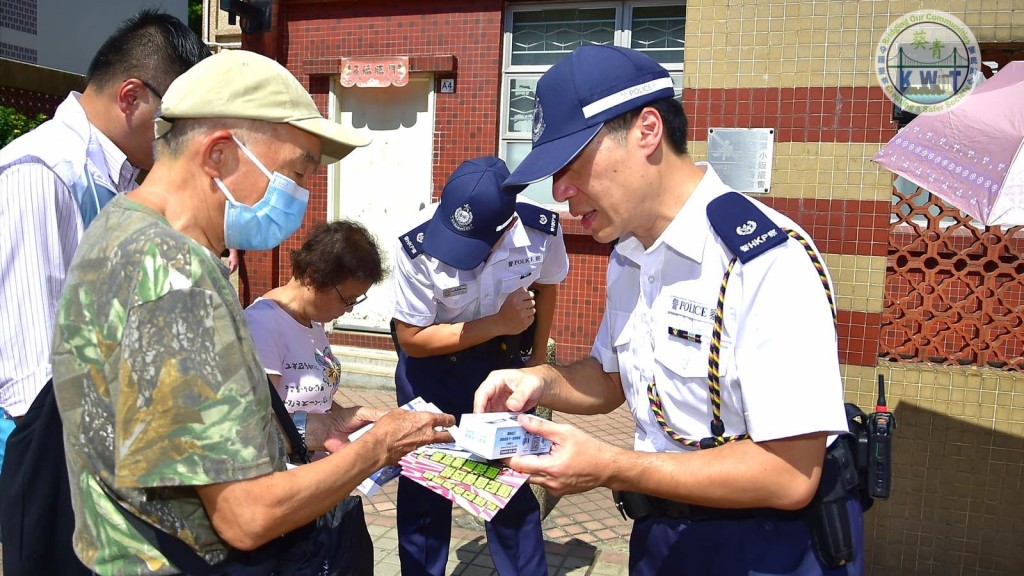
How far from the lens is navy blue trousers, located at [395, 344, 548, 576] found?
3.21 metres

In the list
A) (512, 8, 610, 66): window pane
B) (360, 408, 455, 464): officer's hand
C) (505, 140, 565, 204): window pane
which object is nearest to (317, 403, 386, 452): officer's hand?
(360, 408, 455, 464): officer's hand

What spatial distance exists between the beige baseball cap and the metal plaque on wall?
2853 millimetres

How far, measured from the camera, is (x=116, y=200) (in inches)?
59.8

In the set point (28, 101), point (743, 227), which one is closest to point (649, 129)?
point (743, 227)

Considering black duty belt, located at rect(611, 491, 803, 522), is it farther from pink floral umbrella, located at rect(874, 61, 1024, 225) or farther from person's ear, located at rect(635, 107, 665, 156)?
pink floral umbrella, located at rect(874, 61, 1024, 225)

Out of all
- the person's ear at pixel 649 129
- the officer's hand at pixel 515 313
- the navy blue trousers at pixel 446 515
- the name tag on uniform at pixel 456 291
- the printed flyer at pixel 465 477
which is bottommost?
the navy blue trousers at pixel 446 515

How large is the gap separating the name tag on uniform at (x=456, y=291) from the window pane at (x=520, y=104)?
476 centimetres

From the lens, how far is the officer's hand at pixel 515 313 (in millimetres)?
3264

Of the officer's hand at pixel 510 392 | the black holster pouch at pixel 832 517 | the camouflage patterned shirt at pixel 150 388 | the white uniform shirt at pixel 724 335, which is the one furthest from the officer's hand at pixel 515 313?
the camouflage patterned shirt at pixel 150 388

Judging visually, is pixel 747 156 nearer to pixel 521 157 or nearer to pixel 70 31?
pixel 521 157

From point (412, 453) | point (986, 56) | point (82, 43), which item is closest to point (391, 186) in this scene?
point (986, 56)

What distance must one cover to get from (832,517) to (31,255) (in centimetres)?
221

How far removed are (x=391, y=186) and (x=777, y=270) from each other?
708 centimetres

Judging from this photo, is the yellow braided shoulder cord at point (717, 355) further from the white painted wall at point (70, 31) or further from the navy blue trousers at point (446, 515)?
the white painted wall at point (70, 31)
